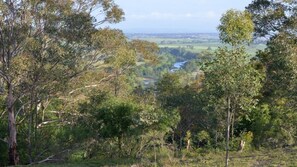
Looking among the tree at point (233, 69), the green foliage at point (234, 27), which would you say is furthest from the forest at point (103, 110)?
the green foliage at point (234, 27)

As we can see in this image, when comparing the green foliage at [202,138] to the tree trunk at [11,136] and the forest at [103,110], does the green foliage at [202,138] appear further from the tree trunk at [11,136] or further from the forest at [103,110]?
the tree trunk at [11,136]

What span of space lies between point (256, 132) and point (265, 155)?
2.97 m

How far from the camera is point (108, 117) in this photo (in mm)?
13578

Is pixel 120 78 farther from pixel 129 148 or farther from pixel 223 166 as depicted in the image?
pixel 223 166

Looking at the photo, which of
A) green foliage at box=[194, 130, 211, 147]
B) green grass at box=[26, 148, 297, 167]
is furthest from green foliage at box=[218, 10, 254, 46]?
green foliage at box=[194, 130, 211, 147]

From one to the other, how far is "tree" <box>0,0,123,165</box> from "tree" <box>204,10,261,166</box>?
637 centimetres

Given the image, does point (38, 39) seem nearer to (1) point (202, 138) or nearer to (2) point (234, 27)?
(1) point (202, 138)

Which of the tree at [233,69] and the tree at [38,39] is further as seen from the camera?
the tree at [38,39]

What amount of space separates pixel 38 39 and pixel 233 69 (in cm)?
765

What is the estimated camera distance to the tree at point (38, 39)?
512 inches

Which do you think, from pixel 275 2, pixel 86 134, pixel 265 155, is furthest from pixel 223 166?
pixel 275 2

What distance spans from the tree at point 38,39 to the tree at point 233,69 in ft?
20.9

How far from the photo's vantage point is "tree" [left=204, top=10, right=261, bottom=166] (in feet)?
27.6

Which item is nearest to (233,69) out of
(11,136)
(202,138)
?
(202,138)
